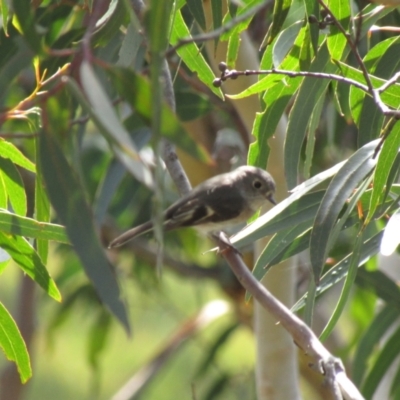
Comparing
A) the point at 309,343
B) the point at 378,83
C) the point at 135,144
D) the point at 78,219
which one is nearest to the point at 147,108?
the point at 78,219

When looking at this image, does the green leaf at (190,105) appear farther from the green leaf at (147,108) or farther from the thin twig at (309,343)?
the green leaf at (147,108)

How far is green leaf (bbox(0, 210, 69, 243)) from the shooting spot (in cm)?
168

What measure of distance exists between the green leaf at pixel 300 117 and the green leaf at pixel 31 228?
533mm

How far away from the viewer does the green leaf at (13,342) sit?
1839 millimetres

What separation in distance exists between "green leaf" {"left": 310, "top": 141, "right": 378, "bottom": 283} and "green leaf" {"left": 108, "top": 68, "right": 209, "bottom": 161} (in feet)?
1.67

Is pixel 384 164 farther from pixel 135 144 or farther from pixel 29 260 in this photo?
pixel 135 144

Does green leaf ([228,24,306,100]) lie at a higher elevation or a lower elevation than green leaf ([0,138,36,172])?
lower

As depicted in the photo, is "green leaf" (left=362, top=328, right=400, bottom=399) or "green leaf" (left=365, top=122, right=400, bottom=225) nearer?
"green leaf" (left=365, top=122, right=400, bottom=225)

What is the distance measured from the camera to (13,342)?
1.86m

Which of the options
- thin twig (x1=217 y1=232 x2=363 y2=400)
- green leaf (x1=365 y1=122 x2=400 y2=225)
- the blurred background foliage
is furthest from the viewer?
green leaf (x1=365 y1=122 x2=400 y2=225)

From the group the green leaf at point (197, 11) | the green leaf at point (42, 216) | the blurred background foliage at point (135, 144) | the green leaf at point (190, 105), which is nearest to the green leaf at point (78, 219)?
the blurred background foliage at point (135, 144)

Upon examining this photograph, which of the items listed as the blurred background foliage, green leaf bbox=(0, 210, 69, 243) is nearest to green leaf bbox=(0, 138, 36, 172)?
Answer: the blurred background foliage

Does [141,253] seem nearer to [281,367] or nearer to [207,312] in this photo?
[207,312]

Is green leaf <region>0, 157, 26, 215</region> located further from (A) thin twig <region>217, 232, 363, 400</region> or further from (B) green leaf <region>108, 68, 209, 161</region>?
(B) green leaf <region>108, 68, 209, 161</region>
